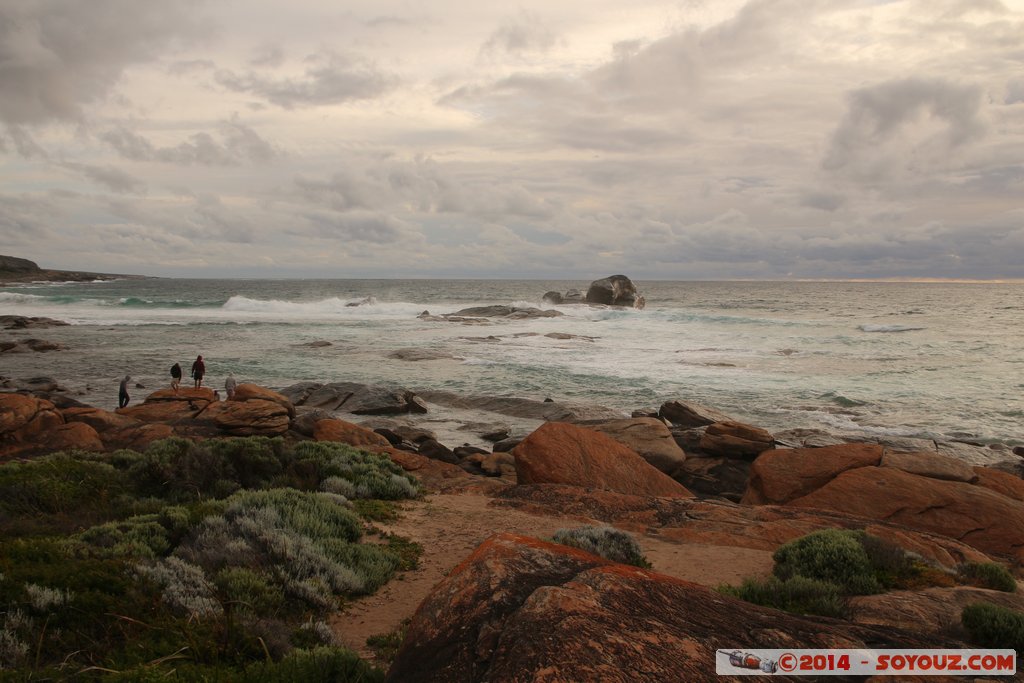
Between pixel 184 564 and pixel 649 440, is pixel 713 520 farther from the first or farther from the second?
pixel 184 564

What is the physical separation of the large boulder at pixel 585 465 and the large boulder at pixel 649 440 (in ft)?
3.27

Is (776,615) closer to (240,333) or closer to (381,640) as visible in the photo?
(381,640)

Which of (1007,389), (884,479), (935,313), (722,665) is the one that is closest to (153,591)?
(722,665)

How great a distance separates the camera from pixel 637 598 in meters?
4.41

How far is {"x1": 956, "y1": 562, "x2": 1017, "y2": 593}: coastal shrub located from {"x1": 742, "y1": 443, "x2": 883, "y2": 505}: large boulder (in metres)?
4.63

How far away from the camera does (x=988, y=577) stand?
777 centimetres

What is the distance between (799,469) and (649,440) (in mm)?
3635

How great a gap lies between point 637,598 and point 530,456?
9031 millimetres

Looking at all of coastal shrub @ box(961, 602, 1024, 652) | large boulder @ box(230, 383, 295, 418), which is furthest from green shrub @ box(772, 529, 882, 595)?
large boulder @ box(230, 383, 295, 418)

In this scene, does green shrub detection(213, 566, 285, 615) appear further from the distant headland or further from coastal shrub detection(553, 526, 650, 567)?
the distant headland

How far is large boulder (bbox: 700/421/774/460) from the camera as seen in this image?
15414mm

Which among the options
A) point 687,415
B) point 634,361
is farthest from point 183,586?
point 634,361

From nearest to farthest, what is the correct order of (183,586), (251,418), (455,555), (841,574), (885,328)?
(183,586)
(841,574)
(455,555)
(251,418)
(885,328)

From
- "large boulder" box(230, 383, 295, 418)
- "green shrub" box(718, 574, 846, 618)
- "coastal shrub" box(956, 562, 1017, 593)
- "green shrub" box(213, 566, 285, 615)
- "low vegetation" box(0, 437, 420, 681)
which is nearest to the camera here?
"low vegetation" box(0, 437, 420, 681)
